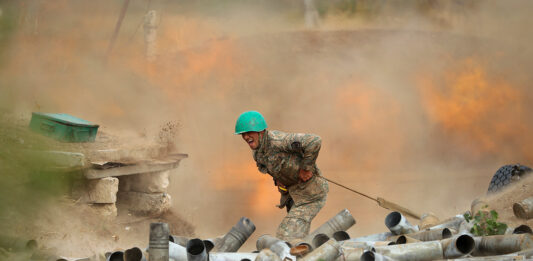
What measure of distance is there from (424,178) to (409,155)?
2.50ft

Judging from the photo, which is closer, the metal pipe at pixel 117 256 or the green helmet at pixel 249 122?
the metal pipe at pixel 117 256

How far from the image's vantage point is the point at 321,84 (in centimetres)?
1703

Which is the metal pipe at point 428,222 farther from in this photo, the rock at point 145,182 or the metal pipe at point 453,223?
the rock at point 145,182

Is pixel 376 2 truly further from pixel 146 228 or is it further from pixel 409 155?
pixel 146 228

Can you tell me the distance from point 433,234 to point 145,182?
20.5ft

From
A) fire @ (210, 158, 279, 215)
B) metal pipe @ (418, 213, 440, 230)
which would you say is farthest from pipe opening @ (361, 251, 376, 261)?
fire @ (210, 158, 279, 215)

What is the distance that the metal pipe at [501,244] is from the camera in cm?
467

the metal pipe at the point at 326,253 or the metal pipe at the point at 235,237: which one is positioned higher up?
the metal pipe at the point at 235,237

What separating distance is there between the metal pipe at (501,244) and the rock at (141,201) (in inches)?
267

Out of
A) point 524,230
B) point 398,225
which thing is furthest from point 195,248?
point 524,230

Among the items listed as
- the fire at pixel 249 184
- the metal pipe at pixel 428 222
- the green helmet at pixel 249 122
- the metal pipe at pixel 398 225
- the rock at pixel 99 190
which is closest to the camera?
the metal pipe at pixel 398 225

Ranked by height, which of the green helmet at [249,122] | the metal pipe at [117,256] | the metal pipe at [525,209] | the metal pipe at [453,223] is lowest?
the metal pipe at [117,256]

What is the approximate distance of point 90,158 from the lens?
9.38 meters

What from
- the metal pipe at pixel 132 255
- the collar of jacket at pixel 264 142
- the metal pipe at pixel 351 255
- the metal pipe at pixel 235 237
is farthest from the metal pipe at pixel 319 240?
the metal pipe at pixel 132 255
